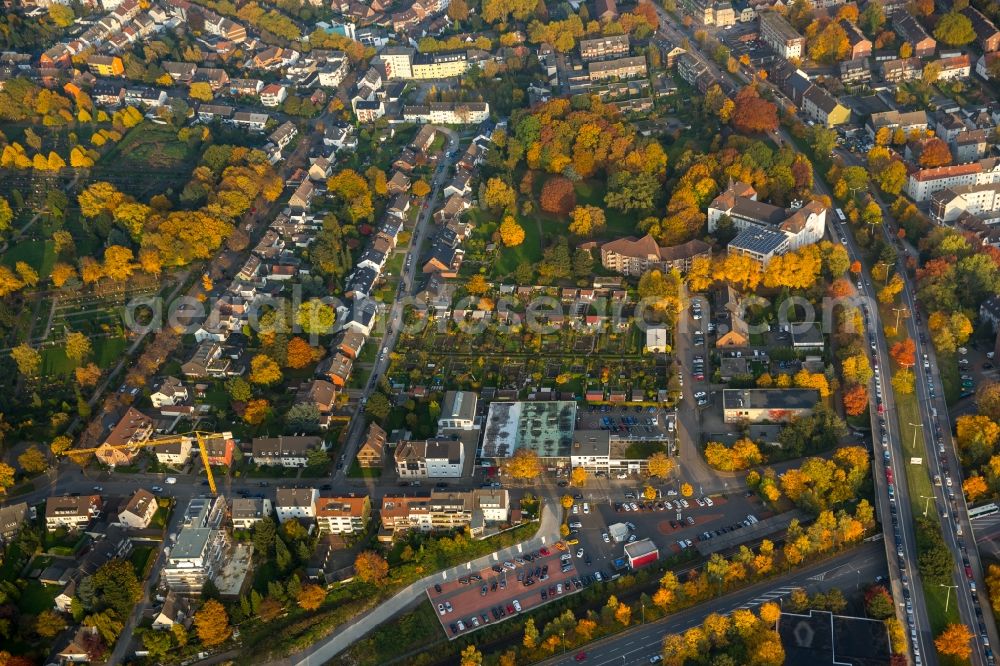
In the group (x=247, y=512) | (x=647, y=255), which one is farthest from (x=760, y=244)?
(x=247, y=512)

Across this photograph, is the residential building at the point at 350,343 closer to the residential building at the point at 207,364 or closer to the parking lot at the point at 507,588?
the residential building at the point at 207,364

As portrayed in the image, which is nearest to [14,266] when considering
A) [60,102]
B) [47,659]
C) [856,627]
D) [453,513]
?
[60,102]

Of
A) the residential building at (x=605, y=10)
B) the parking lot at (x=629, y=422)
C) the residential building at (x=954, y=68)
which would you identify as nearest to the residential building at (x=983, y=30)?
the residential building at (x=954, y=68)

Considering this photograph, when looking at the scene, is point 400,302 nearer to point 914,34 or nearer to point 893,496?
point 893,496

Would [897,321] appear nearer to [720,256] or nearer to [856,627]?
[720,256]

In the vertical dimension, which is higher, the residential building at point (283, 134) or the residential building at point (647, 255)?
the residential building at point (283, 134)

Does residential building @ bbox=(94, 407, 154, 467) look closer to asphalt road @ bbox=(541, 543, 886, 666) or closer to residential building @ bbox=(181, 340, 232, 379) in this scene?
residential building @ bbox=(181, 340, 232, 379)
